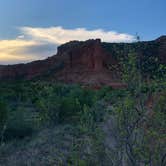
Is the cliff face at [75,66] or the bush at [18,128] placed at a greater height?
the cliff face at [75,66]

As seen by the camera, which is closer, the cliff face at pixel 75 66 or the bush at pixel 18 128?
the bush at pixel 18 128

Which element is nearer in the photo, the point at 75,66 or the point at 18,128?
the point at 18,128

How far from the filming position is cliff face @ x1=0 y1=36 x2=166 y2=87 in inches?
3132

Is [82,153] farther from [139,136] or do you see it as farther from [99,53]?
[99,53]

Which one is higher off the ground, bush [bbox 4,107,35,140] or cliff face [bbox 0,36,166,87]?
cliff face [bbox 0,36,166,87]

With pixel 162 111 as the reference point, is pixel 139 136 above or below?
below

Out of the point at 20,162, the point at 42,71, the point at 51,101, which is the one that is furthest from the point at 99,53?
the point at 20,162

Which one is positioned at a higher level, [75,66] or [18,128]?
[75,66]

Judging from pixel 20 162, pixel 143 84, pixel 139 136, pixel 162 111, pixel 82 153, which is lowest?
pixel 20 162

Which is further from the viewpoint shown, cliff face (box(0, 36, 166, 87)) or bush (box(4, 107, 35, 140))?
cliff face (box(0, 36, 166, 87))

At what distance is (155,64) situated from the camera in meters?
6.50

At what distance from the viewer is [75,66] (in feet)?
289

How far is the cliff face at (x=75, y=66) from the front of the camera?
261ft

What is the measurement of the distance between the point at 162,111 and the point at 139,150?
695 millimetres
